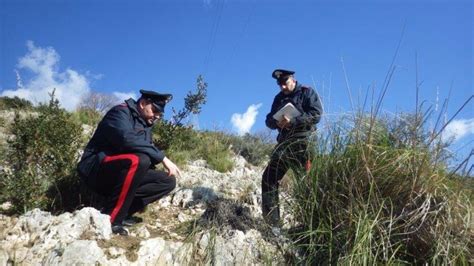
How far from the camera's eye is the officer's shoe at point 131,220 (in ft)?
14.8

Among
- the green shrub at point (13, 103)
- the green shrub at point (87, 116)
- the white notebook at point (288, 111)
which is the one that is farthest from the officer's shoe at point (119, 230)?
the green shrub at point (13, 103)

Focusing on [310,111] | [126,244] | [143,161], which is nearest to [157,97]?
[143,161]

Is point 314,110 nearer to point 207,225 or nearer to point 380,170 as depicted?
point 380,170

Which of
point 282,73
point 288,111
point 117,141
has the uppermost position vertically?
point 282,73

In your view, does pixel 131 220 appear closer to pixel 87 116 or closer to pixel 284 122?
pixel 284 122

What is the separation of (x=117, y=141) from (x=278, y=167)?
1.71 m

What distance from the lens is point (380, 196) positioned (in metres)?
3.84

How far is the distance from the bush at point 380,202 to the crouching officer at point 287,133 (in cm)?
25

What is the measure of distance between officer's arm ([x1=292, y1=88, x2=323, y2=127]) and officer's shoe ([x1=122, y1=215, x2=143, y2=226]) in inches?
77.5

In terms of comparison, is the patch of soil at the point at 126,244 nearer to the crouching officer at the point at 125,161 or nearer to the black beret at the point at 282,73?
the crouching officer at the point at 125,161

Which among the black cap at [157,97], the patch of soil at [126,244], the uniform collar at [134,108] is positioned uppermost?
the black cap at [157,97]

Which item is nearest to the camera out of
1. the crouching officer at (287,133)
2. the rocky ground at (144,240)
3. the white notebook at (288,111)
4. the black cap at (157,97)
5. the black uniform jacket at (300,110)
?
the rocky ground at (144,240)

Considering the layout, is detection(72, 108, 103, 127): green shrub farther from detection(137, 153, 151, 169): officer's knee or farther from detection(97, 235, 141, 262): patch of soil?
detection(97, 235, 141, 262): patch of soil

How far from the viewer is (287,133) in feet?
15.8
